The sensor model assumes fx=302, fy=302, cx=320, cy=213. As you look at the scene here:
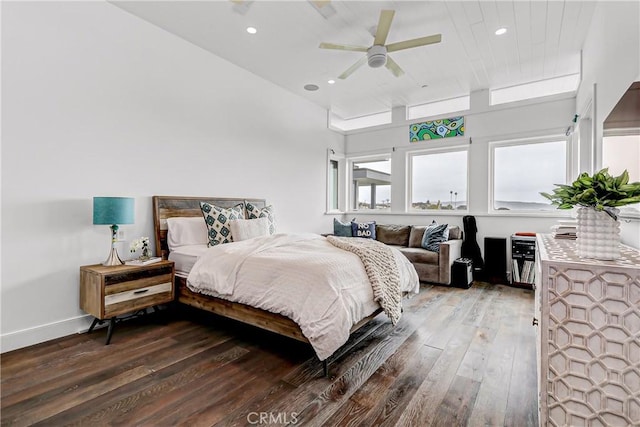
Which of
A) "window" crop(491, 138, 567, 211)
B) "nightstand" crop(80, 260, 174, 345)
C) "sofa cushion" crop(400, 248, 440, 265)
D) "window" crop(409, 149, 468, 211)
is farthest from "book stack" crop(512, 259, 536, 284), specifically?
"nightstand" crop(80, 260, 174, 345)

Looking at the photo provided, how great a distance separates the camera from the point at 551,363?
1357mm

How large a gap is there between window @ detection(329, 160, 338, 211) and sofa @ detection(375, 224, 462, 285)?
146 cm

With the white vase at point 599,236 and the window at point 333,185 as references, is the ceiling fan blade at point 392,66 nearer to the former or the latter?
the white vase at point 599,236

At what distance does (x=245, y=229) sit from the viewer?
137 inches

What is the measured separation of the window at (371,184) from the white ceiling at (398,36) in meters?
1.85

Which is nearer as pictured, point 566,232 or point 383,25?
point 566,232

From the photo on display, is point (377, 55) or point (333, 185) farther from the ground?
point (377, 55)

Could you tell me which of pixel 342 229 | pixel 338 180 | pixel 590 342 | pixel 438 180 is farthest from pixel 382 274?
pixel 338 180

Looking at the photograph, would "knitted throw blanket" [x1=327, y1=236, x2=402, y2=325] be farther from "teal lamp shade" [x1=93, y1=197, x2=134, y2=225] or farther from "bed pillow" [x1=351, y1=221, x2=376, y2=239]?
"bed pillow" [x1=351, y1=221, x2=376, y2=239]

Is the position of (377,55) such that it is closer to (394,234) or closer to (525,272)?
(394,234)

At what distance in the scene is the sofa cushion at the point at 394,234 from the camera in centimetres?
534

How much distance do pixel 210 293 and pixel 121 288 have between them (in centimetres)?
74

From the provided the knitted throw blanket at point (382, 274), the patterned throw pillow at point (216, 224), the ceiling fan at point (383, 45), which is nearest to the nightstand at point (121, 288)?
the patterned throw pillow at point (216, 224)

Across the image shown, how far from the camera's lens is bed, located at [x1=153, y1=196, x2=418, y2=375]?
2279 millimetres
